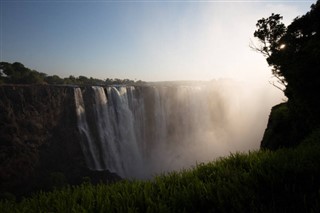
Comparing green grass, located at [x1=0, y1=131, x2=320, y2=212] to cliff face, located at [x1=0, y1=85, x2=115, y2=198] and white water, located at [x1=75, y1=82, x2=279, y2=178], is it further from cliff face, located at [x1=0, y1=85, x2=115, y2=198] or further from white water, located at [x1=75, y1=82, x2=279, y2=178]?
white water, located at [x1=75, y1=82, x2=279, y2=178]

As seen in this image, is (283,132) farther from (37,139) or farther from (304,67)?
(37,139)

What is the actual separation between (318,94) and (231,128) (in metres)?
59.1

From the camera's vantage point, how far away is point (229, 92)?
7350cm

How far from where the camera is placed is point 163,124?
56.6 meters

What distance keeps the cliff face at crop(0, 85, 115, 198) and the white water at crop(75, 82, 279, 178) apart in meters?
2.19

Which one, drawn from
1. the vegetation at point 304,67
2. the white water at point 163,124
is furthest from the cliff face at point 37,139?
the vegetation at point 304,67

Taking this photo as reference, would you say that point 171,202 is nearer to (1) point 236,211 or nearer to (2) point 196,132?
(1) point 236,211

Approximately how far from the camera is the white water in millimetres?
45281

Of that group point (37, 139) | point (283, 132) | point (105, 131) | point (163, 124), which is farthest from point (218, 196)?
point (163, 124)

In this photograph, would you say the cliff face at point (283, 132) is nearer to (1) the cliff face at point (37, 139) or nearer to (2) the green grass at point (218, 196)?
(2) the green grass at point (218, 196)

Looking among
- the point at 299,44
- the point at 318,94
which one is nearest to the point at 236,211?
the point at 318,94

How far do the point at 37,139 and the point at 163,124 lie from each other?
2410cm

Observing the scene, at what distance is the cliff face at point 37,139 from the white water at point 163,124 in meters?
2.19

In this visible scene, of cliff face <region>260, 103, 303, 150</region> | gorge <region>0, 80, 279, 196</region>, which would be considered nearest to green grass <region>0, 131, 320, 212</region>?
cliff face <region>260, 103, 303, 150</region>
